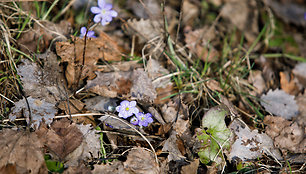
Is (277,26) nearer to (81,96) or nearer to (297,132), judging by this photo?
(297,132)

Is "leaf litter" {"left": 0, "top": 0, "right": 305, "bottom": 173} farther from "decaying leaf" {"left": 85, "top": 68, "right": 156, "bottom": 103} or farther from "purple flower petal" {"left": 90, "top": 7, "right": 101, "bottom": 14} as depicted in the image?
"purple flower petal" {"left": 90, "top": 7, "right": 101, "bottom": 14}

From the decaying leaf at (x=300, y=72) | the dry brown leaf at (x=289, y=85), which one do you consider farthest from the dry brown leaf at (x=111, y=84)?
the decaying leaf at (x=300, y=72)

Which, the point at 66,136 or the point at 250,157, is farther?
the point at 250,157

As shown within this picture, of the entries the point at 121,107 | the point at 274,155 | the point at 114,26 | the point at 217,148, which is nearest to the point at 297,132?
the point at 274,155

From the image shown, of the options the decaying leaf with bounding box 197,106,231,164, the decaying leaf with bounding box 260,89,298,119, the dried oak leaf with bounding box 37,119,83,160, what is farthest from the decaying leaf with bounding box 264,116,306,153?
the dried oak leaf with bounding box 37,119,83,160

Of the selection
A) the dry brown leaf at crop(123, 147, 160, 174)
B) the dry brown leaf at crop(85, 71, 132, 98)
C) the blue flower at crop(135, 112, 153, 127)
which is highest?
the dry brown leaf at crop(85, 71, 132, 98)

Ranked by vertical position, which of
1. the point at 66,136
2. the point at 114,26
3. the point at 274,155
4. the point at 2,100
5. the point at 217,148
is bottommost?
the point at 274,155

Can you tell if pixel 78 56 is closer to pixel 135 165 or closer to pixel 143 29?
pixel 143 29
